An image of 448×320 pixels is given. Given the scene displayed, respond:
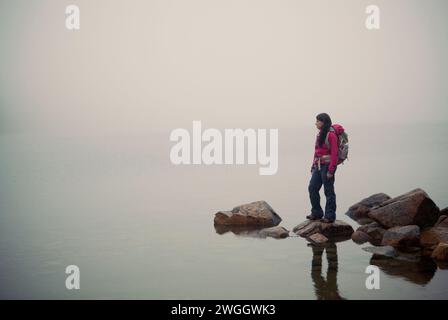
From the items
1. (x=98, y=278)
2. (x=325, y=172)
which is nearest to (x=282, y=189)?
(x=325, y=172)

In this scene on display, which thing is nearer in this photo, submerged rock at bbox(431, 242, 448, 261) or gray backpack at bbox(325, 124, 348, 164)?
submerged rock at bbox(431, 242, 448, 261)

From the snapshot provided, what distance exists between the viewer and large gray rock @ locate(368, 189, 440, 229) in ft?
41.0

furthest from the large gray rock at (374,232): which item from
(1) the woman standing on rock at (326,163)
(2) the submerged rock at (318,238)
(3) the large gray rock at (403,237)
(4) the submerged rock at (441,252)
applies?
(4) the submerged rock at (441,252)

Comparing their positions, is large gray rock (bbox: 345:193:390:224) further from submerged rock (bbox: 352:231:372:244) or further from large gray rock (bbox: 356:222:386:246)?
submerged rock (bbox: 352:231:372:244)

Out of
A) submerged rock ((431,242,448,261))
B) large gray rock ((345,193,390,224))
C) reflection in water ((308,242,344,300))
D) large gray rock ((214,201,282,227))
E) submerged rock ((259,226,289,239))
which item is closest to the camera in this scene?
reflection in water ((308,242,344,300))

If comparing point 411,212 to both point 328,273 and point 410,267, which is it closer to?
point 410,267

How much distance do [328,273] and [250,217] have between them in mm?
5042

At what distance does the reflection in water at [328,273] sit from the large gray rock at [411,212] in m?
1.79

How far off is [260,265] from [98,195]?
1404cm

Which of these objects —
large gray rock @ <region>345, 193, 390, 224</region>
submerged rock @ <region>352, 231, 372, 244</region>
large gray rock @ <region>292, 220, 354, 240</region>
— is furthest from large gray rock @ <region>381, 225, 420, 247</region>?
large gray rock @ <region>345, 193, 390, 224</region>

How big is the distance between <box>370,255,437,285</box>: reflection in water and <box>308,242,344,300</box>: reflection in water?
0.88m

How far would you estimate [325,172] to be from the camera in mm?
13172

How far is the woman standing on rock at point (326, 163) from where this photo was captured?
12.8 meters
